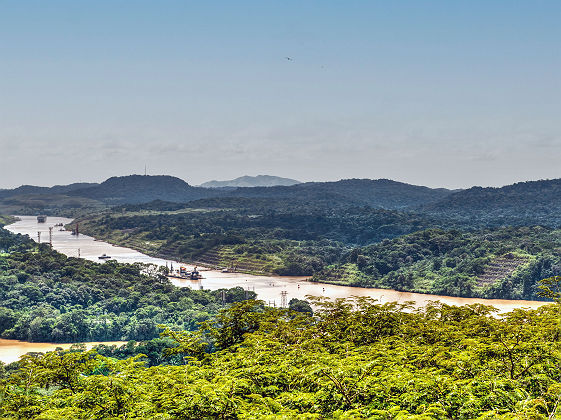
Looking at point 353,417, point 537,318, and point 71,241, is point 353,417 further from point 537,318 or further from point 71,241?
point 71,241

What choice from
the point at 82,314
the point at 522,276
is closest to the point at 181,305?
the point at 82,314

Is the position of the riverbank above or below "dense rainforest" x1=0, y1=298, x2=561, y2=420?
below

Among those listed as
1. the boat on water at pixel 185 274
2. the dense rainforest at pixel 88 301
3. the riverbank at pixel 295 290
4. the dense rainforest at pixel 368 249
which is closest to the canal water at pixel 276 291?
the riverbank at pixel 295 290

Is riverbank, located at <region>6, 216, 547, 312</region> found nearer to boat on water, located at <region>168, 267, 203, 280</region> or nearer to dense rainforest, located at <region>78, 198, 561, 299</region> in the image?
boat on water, located at <region>168, 267, 203, 280</region>

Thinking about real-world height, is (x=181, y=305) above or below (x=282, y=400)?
below

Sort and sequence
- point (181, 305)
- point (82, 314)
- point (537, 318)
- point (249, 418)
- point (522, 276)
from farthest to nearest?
point (522, 276) < point (181, 305) < point (82, 314) < point (537, 318) < point (249, 418)

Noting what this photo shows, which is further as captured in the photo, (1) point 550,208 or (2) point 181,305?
(1) point 550,208

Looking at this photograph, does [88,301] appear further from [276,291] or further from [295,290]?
[295,290]

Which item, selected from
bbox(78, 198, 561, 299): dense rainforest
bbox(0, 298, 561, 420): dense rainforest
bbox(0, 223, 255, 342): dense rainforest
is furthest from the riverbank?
bbox(0, 298, 561, 420): dense rainforest
